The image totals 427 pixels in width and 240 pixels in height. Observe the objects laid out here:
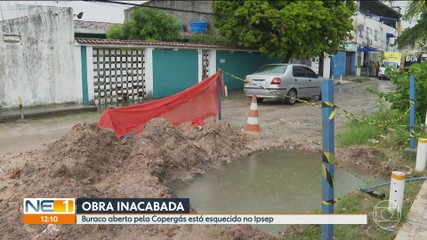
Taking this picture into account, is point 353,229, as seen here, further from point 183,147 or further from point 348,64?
point 348,64

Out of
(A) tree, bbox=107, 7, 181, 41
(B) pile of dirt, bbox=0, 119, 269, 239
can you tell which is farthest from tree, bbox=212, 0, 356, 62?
(B) pile of dirt, bbox=0, 119, 269, 239

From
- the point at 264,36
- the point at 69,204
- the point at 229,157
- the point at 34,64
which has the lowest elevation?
the point at 229,157

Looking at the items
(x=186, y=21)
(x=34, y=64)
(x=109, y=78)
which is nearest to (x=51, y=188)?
(x=34, y=64)

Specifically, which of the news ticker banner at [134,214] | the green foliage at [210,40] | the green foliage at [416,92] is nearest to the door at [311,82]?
the green foliage at [210,40]

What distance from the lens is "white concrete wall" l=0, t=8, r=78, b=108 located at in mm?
10984

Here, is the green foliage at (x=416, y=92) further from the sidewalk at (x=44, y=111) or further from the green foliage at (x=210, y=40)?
the green foliage at (x=210, y=40)

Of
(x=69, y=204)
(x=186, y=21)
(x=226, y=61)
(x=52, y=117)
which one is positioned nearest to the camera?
(x=69, y=204)

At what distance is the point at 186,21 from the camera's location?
82.7ft

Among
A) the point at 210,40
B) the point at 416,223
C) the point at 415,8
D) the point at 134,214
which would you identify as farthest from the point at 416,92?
the point at 210,40

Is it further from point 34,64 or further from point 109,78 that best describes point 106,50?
point 34,64

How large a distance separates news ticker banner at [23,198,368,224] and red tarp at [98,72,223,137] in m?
3.82

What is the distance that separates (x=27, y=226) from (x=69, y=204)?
881 millimetres

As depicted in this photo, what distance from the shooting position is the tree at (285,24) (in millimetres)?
16719

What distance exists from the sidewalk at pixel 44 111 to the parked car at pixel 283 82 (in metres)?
5.57
